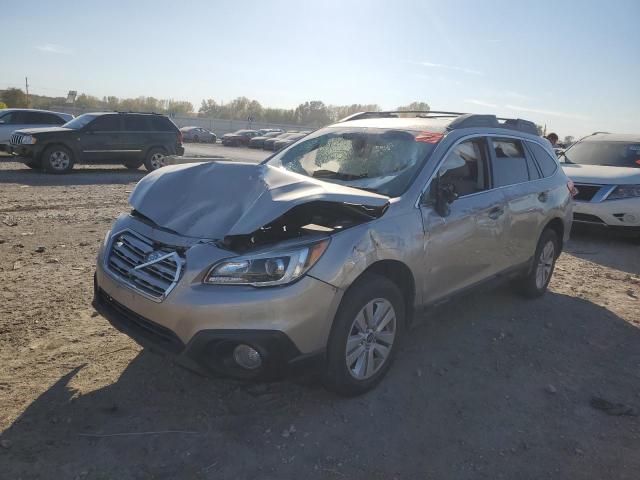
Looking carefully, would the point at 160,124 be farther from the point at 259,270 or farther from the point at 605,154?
the point at 259,270

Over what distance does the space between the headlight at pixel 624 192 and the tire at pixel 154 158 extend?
1177 centimetres

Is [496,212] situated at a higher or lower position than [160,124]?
lower

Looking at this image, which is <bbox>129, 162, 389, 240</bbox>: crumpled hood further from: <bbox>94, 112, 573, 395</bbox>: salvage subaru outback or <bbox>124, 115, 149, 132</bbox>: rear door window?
<bbox>124, 115, 149, 132</bbox>: rear door window

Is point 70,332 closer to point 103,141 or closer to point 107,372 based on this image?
point 107,372

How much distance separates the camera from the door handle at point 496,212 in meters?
4.21

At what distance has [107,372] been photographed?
340 centimetres

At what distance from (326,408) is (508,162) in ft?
9.38

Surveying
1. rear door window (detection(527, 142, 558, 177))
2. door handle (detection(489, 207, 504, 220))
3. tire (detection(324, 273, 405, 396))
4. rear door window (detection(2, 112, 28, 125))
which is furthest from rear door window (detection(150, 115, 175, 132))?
tire (detection(324, 273, 405, 396))

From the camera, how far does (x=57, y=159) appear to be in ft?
44.4

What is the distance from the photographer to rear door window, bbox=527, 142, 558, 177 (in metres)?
5.18

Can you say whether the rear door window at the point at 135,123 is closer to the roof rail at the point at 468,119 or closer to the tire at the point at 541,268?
the roof rail at the point at 468,119

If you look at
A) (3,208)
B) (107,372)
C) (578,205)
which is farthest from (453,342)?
(3,208)

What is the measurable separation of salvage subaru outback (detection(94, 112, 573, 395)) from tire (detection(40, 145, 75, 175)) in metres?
11.2

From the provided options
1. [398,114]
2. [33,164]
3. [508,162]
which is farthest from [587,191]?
[33,164]
